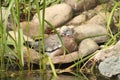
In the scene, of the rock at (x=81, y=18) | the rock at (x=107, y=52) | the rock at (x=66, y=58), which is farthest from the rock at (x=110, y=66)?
the rock at (x=81, y=18)

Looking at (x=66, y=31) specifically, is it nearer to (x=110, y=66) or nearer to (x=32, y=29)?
(x=32, y=29)

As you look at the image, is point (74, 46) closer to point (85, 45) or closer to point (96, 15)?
point (85, 45)

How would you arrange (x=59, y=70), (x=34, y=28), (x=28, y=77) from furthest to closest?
(x=34, y=28)
(x=59, y=70)
(x=28, y=77)

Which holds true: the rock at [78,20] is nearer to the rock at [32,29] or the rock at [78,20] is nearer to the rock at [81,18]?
the rock at [81,18]

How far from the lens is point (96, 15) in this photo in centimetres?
548

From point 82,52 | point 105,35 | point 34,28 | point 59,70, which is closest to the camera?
point 59,70

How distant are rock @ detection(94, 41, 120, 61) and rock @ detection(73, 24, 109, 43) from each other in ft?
1.69

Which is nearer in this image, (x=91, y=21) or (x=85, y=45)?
(x=85, y=45)

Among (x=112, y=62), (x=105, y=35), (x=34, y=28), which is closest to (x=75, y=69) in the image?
(x=112, y=62)

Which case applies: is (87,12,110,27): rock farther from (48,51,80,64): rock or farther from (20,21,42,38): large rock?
(48,51,80,64): rock

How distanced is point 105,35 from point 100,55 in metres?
0.59

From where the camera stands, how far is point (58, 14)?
5.52 meters

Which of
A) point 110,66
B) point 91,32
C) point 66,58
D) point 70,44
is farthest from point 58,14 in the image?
point 110,66

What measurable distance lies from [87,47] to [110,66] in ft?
1.78
